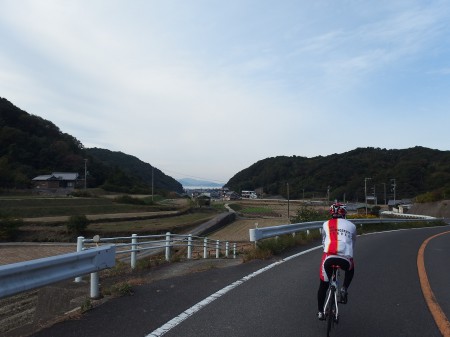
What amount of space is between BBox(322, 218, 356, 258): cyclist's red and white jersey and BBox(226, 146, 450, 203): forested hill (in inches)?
4125

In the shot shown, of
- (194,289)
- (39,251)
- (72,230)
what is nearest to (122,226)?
(72,230)

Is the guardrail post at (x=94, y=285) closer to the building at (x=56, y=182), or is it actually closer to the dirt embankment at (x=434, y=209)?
the dirt embankment at (x=434, y=209)

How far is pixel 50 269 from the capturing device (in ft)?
17.7

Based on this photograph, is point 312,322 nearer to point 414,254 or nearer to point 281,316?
point 281,316

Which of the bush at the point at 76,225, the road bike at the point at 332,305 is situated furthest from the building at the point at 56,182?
the road bike at the point at 332,305

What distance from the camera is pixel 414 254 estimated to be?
12875mm

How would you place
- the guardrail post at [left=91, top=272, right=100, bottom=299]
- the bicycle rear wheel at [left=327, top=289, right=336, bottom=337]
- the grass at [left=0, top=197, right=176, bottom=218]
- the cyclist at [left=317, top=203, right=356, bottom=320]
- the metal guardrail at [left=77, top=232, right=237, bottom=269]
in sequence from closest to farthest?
the bicycle rear wheel at [left=327, top=289, right=336, bottom=337], the cyclist at [left=317, top=203, right=356, bottom=320], the guardrail post at [left=91, top=272, right=100, bottom=299], the metal guardrail at [left=77, top=232, right=237, bottom=269], the grass at [left=0, top=197, right=176, bottom=218]

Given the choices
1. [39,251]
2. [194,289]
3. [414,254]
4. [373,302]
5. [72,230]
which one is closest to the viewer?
[373,302]

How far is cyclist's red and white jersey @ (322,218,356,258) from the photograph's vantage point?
17.3 feet

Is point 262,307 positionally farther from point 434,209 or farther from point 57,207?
point 434,209

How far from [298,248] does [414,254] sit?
3.47 metres

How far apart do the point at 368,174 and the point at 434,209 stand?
2619 inches

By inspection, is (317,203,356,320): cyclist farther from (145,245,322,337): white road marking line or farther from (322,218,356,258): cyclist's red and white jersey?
(145,245,322,337): white road marking line

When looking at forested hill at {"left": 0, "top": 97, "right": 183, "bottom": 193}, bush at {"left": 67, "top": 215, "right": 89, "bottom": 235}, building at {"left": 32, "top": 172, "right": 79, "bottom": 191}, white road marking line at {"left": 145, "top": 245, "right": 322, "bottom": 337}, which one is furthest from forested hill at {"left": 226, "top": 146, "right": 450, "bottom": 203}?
white road marking line at {"left": 145, "top": 245, "right": 322, "bottom": 337}
